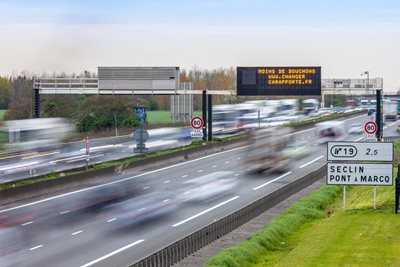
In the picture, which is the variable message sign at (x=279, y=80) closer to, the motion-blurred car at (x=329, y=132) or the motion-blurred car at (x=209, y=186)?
the motion-blurred car at (x=209, y=186)

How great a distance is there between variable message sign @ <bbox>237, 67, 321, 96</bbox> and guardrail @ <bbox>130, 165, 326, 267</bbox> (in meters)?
27.1

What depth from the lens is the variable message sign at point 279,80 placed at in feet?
220

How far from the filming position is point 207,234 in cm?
2558

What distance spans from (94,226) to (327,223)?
28.4 ft

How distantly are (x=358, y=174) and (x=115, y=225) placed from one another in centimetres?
988

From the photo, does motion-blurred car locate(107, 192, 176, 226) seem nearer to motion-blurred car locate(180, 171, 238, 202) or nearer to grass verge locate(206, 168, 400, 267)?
motion-blurred car locate(180, 171, 238, 202)

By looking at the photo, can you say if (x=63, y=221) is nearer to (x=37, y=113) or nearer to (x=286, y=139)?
(x=286, y=139)

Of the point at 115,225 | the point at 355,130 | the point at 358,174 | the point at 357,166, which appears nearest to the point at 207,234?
the point at 115,225

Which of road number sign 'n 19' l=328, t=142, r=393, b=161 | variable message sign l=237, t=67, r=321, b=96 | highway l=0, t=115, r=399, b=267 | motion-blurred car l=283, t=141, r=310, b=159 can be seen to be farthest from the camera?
variable message sign l=237, t=67, r=321, b=96

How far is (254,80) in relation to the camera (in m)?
67.4

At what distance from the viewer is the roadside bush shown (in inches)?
889

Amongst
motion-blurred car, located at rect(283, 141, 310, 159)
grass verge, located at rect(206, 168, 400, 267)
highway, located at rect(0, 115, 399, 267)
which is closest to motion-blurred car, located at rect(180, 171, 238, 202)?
highway, located at rect(0, 115, 399, 267)

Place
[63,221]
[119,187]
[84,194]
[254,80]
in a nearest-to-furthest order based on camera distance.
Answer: [63,221] → [84,194] → [119,187] → [254,80]

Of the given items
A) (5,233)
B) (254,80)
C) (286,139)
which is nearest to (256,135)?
(286,139)
